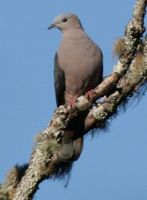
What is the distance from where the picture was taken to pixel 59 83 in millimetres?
5574

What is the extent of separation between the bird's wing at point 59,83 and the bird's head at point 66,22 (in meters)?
0.57

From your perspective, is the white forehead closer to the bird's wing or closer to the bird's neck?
the bird's neck

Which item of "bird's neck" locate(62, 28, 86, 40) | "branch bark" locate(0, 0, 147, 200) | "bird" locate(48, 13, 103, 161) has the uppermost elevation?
"bird's neck" locate(62, 28, 86, 40)

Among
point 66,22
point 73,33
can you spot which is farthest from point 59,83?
point 66,22

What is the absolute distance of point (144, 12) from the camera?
342 cm

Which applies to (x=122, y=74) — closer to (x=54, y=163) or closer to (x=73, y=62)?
(x=54, y=163)

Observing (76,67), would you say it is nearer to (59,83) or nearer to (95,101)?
(59,83)

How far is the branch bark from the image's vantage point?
3.40 metres

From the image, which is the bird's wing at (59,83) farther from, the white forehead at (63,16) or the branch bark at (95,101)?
the branch bark at (95,101)

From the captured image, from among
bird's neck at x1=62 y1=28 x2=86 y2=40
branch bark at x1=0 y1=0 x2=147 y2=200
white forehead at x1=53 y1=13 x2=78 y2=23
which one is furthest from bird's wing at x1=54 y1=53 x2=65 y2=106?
branch bark at x1=0 y1=0 x2=147 y2=200

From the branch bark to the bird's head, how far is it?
7.61ft

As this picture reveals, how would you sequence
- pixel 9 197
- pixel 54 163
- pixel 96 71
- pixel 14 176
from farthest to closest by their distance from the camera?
pixel 96 71, pixel 54 163, pixel 14 176, pixel 9 197

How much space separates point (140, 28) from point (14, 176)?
4.38 feet

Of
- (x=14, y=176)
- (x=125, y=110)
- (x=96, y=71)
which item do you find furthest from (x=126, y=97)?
(x=96, y=71)
